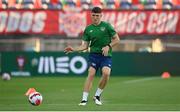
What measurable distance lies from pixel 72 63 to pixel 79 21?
2.38m

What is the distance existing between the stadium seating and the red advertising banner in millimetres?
294

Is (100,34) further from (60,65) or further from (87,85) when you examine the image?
(60,65)

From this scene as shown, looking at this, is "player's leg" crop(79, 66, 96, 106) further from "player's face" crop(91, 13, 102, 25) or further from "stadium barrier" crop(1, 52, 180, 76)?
"stadium barrier" crop(1, 52, 180, 76)

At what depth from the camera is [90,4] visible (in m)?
33.9

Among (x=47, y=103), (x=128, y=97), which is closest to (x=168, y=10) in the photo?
(x=128, y=97)

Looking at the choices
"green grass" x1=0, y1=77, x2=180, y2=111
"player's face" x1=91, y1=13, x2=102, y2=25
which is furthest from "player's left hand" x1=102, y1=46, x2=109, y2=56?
"green grass" x1=0, y1=77, x2=180, y2=111

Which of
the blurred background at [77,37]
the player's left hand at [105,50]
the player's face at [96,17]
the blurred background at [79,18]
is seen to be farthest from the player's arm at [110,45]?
the blurred background at [79,18]

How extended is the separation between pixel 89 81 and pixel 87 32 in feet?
3.95

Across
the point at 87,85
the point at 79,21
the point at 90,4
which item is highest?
the point at 87,85

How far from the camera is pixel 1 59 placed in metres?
32.4

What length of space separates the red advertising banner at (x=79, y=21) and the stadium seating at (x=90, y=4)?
0.29 metres

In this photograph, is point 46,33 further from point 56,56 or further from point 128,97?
point 128,97

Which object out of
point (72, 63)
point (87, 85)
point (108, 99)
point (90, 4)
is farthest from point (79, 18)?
point (87, 85)

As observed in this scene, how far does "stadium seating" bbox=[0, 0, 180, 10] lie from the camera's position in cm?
3369
